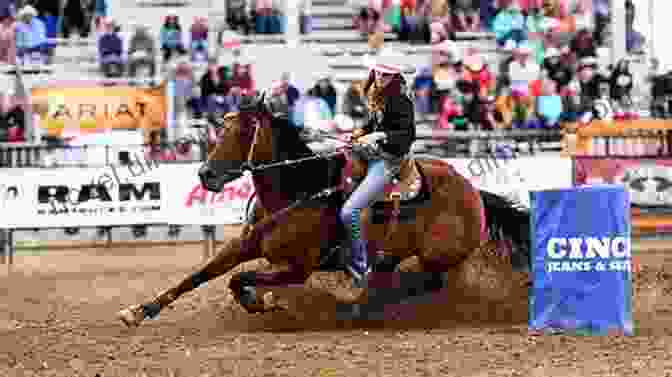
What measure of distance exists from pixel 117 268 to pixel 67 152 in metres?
2.93

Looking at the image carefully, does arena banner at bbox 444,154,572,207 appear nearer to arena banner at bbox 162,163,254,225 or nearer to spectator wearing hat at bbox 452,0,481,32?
arena banner at bbox 162,163,254,225

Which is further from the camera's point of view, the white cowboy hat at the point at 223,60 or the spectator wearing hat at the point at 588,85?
the white cowboy hat at the point at 223,60

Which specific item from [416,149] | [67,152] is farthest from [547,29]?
[67,152]

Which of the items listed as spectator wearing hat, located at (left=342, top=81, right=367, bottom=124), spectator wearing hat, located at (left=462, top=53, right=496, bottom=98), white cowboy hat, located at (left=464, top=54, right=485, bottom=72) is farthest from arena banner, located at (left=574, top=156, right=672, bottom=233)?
white cowboy hat, located at (left=464, top=54, right=485, bottom=72)

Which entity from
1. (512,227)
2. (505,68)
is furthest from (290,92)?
(512,227)

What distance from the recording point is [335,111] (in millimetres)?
25281

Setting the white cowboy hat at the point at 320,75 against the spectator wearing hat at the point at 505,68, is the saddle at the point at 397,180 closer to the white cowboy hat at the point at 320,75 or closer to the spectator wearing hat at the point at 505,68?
the spectator wearing hat at the point at 505,68

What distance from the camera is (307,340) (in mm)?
10711

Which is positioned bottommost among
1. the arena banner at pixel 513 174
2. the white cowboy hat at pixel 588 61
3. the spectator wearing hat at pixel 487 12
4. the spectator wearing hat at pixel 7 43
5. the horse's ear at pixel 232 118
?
the arena banner at pixel 513 174

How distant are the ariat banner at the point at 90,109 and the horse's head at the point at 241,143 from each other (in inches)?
501

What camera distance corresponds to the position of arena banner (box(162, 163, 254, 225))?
1912cm

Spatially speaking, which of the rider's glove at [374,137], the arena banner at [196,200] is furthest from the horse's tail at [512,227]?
the arena banner at [196,200]

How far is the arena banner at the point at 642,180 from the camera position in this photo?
20.0m

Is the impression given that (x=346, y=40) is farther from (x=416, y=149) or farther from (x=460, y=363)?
(x=460, y=363)
